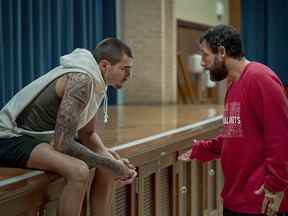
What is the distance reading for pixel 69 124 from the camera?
5.71 feet

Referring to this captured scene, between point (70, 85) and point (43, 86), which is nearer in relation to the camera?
point (70, 85)

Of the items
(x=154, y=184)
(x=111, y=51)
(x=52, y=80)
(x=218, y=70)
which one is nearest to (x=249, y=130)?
(x=218, y=70)

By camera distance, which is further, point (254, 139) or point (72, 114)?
point (254, 139)

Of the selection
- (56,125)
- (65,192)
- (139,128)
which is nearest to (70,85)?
(56,125)

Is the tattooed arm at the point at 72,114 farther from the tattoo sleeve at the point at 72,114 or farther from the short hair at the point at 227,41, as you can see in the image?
the short hair at the point at 227,41

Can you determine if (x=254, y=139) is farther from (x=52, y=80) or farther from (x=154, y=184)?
(x=154, y=184)

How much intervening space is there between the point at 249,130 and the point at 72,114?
59cm

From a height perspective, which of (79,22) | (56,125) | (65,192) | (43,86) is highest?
(79,22)

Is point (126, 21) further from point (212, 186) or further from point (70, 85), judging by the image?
point (70, 85)

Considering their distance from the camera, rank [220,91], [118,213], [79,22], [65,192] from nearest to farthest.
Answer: [65,192]
[118,213]
[79,22]
[220,91]

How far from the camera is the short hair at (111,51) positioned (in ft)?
6.42

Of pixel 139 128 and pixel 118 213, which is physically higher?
pixel 139 128

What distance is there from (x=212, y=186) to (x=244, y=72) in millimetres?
1884

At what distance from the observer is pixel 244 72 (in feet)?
6.14
